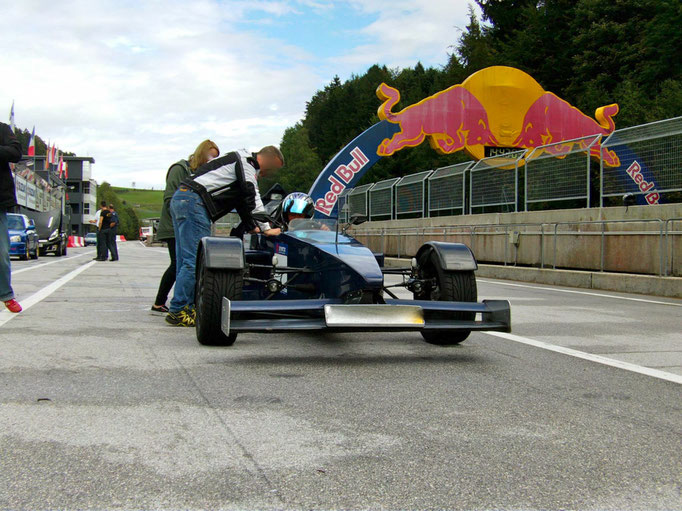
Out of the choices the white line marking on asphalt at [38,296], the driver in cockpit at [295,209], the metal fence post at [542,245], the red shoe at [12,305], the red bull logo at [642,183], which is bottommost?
the white line marking on asphalt at [38,296]

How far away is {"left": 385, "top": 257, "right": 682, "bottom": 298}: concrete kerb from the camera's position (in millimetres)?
11695

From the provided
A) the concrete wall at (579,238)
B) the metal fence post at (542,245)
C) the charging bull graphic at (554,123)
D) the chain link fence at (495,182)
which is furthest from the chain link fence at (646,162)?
the charging bull graphic at (554,123)

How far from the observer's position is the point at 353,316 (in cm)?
455

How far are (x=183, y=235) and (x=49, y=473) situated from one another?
3989 mm

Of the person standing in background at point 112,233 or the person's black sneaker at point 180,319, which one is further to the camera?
the person standing in background at point 112,233

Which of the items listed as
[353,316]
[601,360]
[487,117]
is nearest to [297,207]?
[353,316]

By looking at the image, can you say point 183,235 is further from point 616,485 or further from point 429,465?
point 616,485

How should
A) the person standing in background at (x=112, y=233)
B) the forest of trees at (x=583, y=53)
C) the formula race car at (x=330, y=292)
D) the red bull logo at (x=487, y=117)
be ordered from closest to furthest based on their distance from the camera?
the formula race car at (x=330, y=292) → the person standing in background at (x=112, y=233) → the red bull logo at (x=487, y=117) → the forest of trees at (x=583, y=53)

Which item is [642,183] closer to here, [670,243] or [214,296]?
[670,243]

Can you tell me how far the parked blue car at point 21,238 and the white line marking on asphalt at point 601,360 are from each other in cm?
1888

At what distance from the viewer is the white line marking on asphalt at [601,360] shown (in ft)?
14.9

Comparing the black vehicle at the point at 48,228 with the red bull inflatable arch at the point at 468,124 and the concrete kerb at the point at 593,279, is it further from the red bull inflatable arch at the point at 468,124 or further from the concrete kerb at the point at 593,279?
the concrete kerb at the point at 593,279

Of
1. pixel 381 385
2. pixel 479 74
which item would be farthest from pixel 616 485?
pixel 479 74

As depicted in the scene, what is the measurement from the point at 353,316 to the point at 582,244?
36.0 ft
